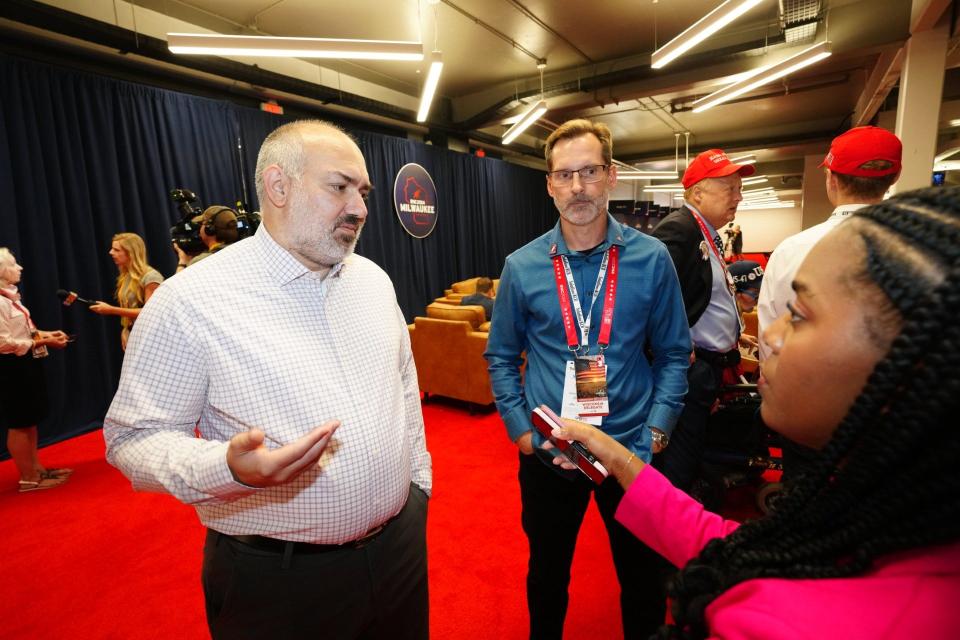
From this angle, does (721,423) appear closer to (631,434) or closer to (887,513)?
(631,434)

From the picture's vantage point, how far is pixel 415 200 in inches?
356

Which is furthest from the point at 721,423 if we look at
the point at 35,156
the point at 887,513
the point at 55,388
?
the point at 35,156

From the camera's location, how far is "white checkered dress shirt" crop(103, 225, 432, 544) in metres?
1.07

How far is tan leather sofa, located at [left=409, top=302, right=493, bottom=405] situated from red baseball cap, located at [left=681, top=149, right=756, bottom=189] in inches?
99.4

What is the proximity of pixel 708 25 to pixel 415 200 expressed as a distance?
606cm

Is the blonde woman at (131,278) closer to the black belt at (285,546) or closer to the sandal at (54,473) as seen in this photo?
the sandal at (54,473)

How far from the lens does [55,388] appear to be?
15.0 feet

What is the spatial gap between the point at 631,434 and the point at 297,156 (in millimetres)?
1350

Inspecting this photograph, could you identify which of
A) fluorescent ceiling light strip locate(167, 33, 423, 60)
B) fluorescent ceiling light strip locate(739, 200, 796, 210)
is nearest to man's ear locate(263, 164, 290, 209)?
fluorescent ceiling light strip locate(167, 33, 423, 60)

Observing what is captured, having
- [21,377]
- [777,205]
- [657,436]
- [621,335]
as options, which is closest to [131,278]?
[21,377]

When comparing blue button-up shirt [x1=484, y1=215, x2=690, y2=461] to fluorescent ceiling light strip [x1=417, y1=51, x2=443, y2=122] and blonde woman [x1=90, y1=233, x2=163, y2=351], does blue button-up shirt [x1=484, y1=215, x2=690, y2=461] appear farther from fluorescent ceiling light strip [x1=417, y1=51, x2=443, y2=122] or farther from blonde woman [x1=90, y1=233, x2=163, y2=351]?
blonde woman [x1=90, y1=233, x2=163, y2=351]

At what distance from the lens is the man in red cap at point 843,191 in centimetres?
186

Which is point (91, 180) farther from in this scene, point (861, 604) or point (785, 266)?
point (861, 604)

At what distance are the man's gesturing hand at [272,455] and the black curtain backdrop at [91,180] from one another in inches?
203
